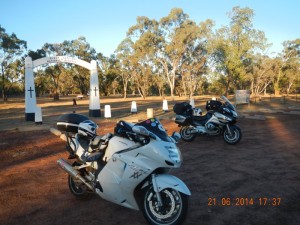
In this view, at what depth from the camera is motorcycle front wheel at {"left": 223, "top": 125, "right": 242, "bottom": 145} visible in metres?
8.18

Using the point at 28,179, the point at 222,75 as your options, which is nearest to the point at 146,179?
the point at 28,179

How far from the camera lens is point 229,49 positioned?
4303 centimetres

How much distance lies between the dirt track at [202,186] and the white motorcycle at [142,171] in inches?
16.6

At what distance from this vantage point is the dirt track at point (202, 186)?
148 inches

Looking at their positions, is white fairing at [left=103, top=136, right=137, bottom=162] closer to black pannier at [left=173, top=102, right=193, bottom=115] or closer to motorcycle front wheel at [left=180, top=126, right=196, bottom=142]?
black pannier at [left=173, top=102, right=193, bottom=115]

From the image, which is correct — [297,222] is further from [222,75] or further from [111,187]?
[222,75]

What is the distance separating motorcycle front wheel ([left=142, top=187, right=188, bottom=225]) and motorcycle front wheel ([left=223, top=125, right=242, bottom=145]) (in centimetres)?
538

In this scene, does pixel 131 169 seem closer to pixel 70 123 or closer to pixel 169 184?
pixel 169 184

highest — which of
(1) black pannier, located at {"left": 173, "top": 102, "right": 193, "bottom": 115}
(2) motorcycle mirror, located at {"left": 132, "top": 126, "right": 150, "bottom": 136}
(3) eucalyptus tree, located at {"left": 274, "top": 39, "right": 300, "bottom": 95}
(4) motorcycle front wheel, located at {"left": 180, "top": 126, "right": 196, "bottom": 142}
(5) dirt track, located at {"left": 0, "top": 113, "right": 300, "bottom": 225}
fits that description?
(3) eucalyptus tree, located at {"left": 274, "top": 39, "right": 300, "bottom": 95}

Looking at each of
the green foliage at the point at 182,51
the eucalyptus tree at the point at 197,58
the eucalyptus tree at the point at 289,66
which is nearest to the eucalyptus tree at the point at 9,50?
the green foliage at the point at 182,51

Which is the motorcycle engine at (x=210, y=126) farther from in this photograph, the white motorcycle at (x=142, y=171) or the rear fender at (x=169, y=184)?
the rear fender at (x=169, y=184)

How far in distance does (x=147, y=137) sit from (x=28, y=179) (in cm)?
369
